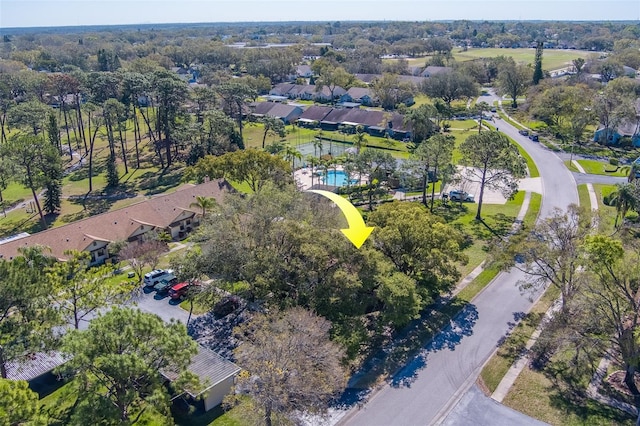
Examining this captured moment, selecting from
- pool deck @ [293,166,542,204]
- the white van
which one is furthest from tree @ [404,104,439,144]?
the white van

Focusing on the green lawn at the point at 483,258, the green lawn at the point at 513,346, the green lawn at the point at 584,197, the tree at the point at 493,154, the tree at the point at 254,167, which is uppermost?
the tree at the point at 493,154

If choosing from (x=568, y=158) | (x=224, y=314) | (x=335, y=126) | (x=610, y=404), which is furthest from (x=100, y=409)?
(x=335, y=126)

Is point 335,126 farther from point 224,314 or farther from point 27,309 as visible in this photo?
point 27,309

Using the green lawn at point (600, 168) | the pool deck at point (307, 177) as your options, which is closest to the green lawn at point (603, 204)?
the green lawn at point (600, 168)

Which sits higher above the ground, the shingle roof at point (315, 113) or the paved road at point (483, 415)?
the shingle roof at point (315, 113)

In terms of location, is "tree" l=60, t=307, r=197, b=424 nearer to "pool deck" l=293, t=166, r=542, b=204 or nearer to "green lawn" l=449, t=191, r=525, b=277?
"green lawn" l=449, t=191, r=525, b=277

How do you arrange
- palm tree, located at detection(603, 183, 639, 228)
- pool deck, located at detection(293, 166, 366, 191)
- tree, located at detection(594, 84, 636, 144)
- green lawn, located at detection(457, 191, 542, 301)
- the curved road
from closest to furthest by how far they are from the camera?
the curved road
green lawn, located at detection(457, 191, 542, 301)
palm tree, located at detection(603, 183, 639, 228)
pool deck, located at detection(293, 166, 366, 191)
tree, located at detection(594, 84, 636, 144)

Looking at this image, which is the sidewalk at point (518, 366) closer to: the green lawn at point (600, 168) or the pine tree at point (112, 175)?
the green lawn at point (600, 168)
